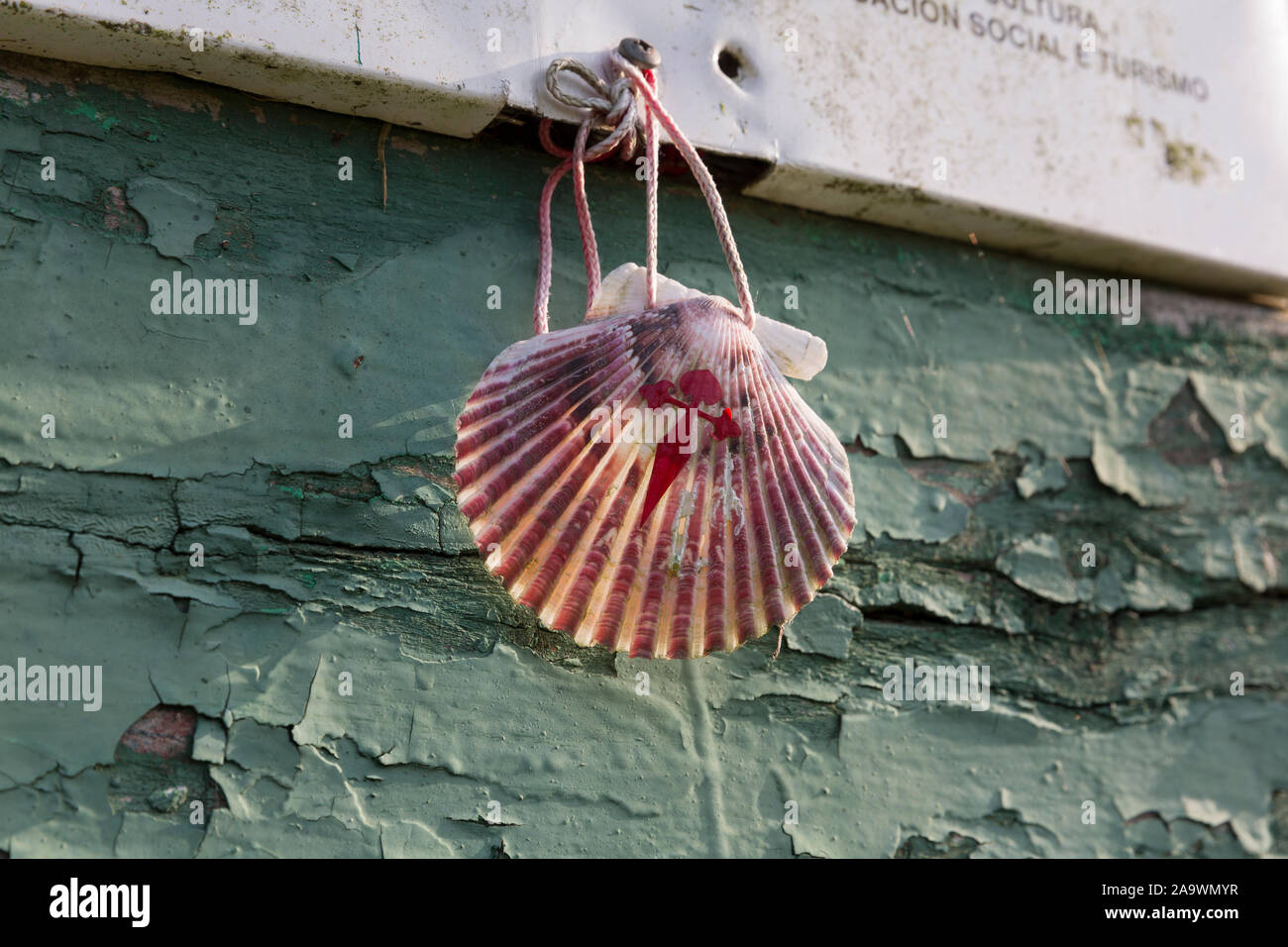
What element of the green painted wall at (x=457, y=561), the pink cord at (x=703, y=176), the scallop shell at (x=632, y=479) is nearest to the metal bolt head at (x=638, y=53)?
the pink cord at (x=703, y=176)

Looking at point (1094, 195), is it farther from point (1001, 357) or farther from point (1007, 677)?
point (1007, 677)

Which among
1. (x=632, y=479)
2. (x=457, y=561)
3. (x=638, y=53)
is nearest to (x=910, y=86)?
(x=638, y=53)

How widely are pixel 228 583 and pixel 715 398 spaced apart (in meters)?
0.56

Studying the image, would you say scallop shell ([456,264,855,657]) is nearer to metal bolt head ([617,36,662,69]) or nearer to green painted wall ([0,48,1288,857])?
green painted wall ([0,48,1288,857])

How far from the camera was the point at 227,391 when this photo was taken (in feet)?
3.47

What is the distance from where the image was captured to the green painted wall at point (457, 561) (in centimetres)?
99

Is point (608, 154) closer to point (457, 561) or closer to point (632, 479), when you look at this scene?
point (632, 479)

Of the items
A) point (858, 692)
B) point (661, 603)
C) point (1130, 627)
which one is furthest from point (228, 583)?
point (1130, 627)

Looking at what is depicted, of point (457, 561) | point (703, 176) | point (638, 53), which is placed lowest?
point (457, 561)

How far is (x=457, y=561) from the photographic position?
1.13m

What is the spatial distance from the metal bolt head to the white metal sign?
34 mm

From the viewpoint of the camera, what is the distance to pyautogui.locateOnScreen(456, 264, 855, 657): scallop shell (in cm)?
106

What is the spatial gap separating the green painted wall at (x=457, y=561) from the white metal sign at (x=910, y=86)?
72 millimetres

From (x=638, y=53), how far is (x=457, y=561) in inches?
25.8
